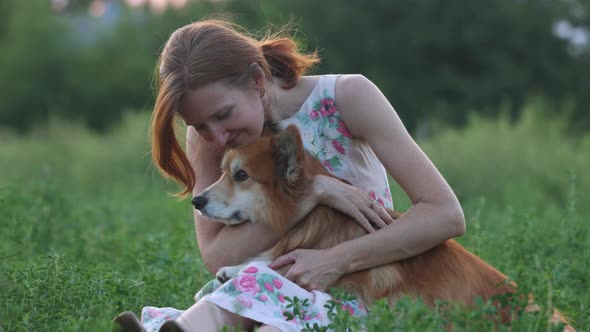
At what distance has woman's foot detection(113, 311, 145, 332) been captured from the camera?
3.21 m

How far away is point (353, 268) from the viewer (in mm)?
3576

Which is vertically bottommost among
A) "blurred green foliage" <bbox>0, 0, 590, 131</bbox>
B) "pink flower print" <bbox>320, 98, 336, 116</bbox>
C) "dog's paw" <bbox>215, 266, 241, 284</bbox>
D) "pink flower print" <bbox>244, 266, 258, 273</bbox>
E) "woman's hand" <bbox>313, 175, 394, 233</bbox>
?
"blurred green foliage" <bbox>0, 0, 590, 131</bbox>

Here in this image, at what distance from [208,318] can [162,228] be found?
16.0ft

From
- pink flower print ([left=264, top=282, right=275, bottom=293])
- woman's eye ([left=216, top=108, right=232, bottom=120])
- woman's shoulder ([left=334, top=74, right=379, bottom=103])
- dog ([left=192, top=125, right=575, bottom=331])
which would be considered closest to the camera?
pink flower print ([left=264, top=282, right=275, bottom=293])

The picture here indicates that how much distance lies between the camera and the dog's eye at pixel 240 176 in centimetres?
392

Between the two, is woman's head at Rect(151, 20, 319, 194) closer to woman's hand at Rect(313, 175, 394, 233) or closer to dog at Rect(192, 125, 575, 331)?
dog at Rect(192, 125, 575, 331)

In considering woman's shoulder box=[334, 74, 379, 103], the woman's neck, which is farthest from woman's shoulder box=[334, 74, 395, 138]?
the woman's neck

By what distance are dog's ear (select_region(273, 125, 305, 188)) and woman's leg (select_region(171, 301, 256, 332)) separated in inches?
28.2

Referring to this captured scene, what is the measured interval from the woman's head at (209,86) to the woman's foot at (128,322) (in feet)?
3.15

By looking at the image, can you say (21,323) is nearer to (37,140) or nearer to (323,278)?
(323,278)

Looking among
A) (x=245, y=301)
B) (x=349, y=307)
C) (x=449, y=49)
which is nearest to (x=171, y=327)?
(x=245, y=301)

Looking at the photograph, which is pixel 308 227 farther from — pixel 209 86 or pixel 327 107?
pixel 209 86

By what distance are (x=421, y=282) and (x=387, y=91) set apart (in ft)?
74.7

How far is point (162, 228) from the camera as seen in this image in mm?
8078
